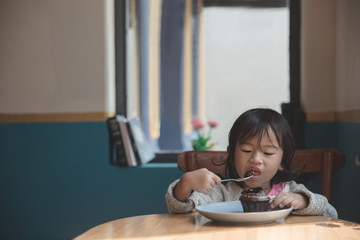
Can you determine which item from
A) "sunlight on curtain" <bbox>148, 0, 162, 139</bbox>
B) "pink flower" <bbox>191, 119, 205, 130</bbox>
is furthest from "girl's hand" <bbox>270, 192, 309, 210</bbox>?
"sunlight on curtain" <bbox>148, 0, 162, 139</bbox>

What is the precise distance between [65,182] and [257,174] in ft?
6.05

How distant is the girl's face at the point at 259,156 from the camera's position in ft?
4.57

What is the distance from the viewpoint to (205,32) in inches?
125

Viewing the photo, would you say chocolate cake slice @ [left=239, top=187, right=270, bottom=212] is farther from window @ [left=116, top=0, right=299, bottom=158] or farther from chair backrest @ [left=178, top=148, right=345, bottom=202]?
window @ [left=116, top=0, right=299, bottom=158]

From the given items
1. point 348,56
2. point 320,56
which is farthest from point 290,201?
point 320,56

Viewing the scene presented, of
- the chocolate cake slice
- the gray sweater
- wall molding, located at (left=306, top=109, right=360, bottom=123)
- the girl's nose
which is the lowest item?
the gray sweater

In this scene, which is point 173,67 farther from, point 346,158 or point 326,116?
point 346,158

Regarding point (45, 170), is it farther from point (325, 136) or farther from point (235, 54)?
point (325, 136)

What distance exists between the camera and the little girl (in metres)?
1.23

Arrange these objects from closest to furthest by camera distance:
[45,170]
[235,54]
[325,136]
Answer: [325,136], [45,170], [235,54]

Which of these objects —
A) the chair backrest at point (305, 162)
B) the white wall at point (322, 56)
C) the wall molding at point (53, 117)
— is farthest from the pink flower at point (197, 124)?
the chair backrest at point (305, 162)

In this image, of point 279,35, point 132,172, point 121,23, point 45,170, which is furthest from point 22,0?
point 279,35

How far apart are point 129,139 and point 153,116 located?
0.37 meters

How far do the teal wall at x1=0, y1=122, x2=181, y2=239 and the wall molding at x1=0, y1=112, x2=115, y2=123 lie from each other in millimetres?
34
